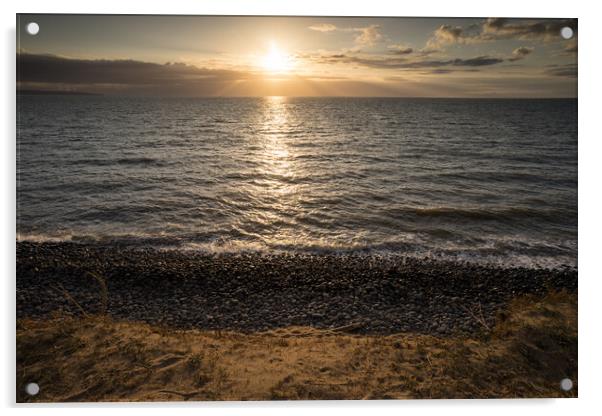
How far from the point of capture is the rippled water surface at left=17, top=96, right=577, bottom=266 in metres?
4.91

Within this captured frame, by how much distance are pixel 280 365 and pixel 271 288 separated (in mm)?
1707

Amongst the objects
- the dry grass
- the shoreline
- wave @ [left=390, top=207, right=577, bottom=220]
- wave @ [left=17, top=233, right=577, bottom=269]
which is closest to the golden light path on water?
wave @ [left=17, top=233, right=577, bottom=269]

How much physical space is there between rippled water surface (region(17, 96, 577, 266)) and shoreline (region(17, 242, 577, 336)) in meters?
0.26

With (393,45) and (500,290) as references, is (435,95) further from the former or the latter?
(500,290)

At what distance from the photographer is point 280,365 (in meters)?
4.29

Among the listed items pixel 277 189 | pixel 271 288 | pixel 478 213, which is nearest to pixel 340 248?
pixel 271 288

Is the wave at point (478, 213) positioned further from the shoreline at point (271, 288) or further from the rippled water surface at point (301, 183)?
the shoreline at point (271, 288)

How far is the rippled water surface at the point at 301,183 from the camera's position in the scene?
4.91m

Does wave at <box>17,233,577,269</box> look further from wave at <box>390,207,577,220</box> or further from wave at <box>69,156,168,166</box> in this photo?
wave at <box>69,156,168,166</box>

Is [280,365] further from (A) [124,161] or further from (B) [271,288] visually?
(A) [124,161]

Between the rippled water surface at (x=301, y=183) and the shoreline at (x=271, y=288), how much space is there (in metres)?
0.26

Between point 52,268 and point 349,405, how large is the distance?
4.46 m

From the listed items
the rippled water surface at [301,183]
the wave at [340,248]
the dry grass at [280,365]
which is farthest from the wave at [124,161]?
the dry grass at [280,365]

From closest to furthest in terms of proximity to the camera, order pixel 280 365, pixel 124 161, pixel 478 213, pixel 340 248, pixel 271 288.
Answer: pixel 280 365, pixel 478 213, pixel 271 288, pixel 340 248, pixel 124 161
